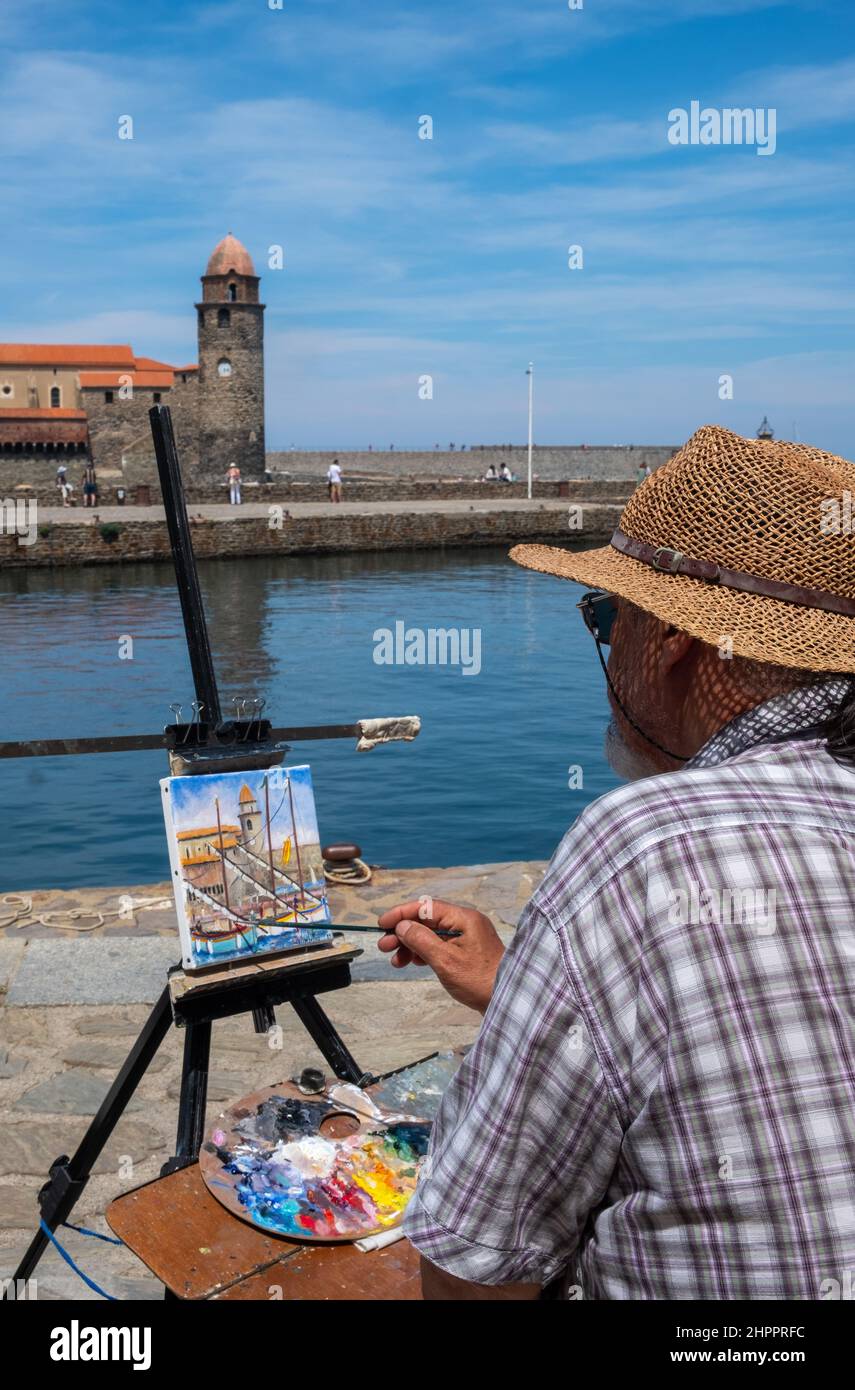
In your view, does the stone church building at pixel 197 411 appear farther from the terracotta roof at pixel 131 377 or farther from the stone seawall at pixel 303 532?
the stone seawall at pixel 303 532

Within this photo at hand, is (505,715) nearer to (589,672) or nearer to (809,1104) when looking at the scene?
(589,672)

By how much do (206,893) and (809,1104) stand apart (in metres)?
2.06

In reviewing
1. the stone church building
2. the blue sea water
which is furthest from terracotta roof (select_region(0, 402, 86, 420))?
the blue sea water

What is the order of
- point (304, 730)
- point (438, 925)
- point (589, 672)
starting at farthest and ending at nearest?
1. point (589, 672)
2. point (304, 730)
3. point (438, 925)

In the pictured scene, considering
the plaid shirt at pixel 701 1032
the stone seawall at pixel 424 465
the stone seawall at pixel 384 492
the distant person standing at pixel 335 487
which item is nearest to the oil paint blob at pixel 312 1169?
the plaid shirt at pixel 701 1032

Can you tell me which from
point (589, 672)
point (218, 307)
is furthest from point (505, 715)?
point (218, 307)

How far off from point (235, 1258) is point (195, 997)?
3.01 feet

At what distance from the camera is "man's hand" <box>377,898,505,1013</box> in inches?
81.2

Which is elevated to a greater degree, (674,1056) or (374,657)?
(674,1056)

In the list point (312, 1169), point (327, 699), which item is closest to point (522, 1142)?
point (312, 1169)

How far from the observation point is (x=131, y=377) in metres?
74.8

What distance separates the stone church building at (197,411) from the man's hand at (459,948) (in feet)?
206

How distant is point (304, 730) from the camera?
11.2 feet
